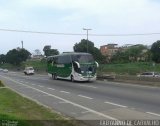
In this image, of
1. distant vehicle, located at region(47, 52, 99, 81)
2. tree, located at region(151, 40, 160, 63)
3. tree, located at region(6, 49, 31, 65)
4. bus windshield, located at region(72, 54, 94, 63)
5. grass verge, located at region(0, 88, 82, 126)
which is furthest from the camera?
tree, located at region(6, 49, 31, 65)

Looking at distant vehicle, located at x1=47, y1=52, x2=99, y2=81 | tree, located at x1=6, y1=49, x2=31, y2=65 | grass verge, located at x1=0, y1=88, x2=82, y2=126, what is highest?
tree, located at x1=6, y1=49, x2=31, y2=65

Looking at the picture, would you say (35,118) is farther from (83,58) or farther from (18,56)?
(18,56)

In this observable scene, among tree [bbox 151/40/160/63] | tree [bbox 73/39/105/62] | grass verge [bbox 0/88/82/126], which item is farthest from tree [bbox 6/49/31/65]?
grass verge [bbox 0/88/82/126]

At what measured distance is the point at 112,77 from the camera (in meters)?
45.7

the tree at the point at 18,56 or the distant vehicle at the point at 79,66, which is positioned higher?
the tree at the point at 18,56

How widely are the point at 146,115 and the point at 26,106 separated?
651cm

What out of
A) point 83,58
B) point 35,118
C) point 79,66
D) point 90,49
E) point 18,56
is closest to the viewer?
point 35,118

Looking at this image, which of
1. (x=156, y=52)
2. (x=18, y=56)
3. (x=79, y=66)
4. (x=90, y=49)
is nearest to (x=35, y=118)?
(x=79, y=66)

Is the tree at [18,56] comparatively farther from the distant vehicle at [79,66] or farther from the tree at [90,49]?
the distant vehicle at [79,66]

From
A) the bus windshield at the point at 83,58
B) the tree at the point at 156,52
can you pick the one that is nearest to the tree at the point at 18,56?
the tree at the point at 156,52

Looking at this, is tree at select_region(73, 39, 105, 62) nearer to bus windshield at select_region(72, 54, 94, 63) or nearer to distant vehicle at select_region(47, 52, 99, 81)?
distant vehicle at select_region(47, 52, 99, 81)

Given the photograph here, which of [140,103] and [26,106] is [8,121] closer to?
[26,106]

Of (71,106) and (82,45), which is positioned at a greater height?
(82,45)

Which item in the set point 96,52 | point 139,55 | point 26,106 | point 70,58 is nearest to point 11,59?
point 139,55
